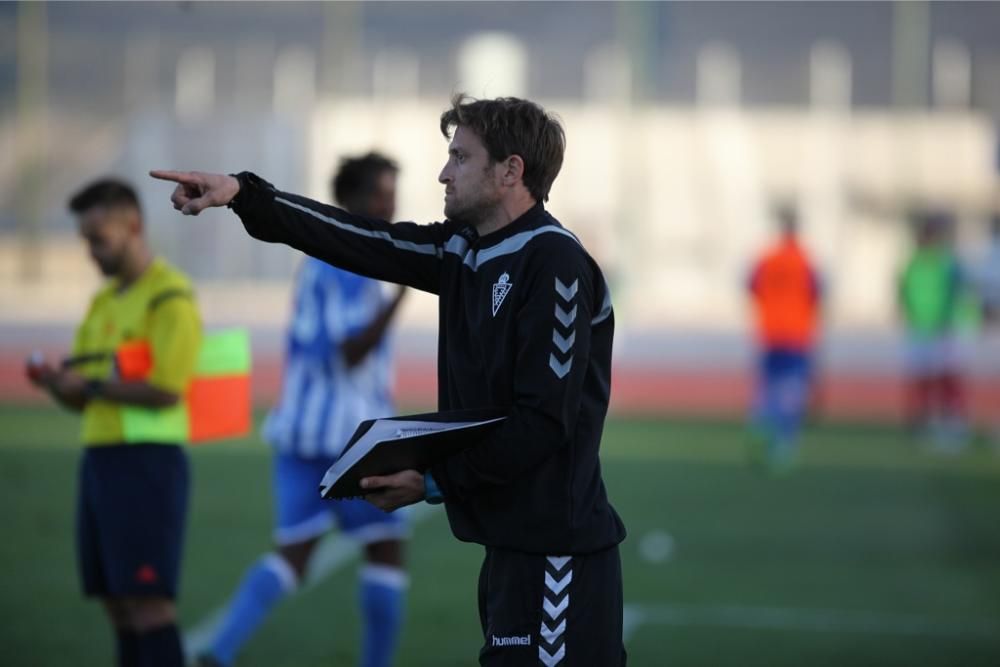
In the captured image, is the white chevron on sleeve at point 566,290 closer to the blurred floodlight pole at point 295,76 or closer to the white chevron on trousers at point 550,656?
the white chevron on trousers at point 550,656

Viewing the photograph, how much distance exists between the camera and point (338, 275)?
6.07 meters

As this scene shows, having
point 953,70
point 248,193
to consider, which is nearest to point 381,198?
point 248,193

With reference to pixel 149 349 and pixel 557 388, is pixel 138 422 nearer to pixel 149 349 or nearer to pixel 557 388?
pixel 149 349

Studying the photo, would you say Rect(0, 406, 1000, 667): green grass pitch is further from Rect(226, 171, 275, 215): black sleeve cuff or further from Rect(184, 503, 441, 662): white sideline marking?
Rect(226, 171, 275, 215): black sleeve cuff

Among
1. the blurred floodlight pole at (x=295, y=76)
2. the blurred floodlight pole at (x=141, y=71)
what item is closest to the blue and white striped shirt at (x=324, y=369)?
the blurred floodlight pole at (x=295, y=76)

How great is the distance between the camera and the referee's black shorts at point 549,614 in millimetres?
3457

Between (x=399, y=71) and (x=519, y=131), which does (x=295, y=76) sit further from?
(x=519, y=131)

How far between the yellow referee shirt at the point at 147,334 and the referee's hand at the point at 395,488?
176cm

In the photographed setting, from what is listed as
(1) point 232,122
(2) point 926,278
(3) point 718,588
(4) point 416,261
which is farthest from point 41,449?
(1) point 232,122

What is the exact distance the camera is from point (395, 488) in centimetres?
338

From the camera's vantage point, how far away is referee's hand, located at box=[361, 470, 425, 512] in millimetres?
3363

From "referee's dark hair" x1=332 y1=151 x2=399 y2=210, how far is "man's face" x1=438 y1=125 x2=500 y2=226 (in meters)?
2.34

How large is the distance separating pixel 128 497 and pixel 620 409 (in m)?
15.2

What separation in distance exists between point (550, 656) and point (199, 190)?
4.56ft
